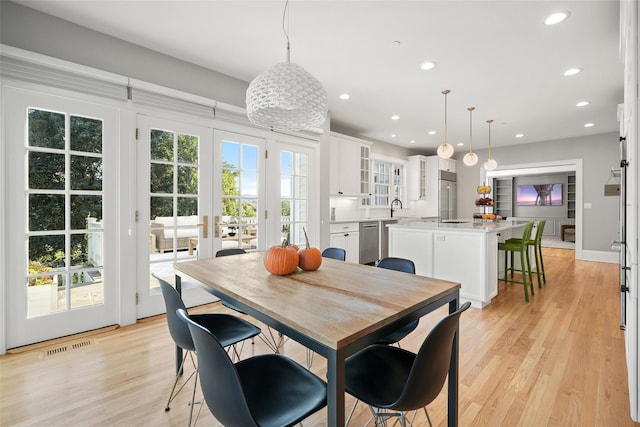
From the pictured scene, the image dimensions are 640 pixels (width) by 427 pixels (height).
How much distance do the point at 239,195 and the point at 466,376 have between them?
2.82m

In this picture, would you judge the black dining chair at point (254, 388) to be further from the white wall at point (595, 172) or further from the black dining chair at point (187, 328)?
the white wall at point (595, 172)

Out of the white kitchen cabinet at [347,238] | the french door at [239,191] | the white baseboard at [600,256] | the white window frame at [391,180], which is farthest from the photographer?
the white window frame at [391,180]

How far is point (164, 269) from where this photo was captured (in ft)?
9.83

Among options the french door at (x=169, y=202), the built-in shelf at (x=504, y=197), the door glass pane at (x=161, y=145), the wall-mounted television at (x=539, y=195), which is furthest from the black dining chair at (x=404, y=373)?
the wall-mounted television at (x=539, y=195)

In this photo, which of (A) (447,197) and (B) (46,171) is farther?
(A) (447,197)

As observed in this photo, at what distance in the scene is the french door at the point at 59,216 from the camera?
88.1 inches

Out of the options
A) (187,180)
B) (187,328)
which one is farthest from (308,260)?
(187,180)

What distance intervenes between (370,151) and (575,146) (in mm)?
4436

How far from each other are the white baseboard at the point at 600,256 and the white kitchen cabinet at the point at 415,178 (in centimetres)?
345

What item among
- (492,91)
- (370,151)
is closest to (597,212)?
(492,91)

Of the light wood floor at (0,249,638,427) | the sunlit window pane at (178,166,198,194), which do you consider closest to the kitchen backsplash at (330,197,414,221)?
the sunlit window pane at (178,166,198,194)

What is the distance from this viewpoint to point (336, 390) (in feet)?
2.89

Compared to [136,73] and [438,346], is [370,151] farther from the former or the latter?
[438,346]

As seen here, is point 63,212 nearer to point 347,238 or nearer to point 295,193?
point 295,193
